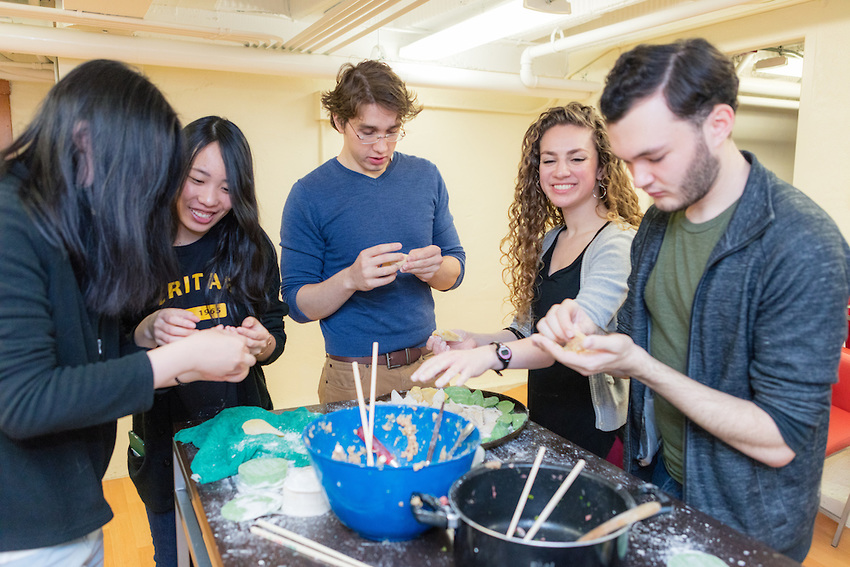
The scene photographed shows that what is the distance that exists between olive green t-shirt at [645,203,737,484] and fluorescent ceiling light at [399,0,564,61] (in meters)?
2.30

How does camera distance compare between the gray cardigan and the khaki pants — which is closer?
the gray cardigan

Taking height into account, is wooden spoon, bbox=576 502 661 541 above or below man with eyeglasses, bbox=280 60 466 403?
below

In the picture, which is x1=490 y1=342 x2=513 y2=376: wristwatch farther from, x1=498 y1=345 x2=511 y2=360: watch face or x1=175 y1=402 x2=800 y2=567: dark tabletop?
x1=175 y1=402 x2=800 y2=567: dark tabletop

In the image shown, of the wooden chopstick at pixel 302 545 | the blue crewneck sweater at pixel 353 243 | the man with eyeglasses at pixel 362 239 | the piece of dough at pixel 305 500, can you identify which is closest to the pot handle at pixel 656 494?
the wooden chopstick at pixel 302 545

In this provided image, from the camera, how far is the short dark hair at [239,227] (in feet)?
5.92

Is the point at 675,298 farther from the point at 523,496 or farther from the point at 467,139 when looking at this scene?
the point at 467,139

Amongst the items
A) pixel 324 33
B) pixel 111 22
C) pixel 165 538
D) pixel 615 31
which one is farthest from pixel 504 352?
pixel 615 31

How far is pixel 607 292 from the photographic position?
1.72m

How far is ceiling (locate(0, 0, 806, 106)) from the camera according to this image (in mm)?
3000

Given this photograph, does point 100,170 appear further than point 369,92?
No

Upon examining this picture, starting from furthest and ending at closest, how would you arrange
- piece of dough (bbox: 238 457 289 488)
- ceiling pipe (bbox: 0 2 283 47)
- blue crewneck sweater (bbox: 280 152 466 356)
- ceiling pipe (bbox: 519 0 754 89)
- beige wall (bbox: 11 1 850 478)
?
beige wall (bbox: 11 1 850 478), ceiling pipe (bbox: 519 0 754 89), ceiling pipe (bbox: 0 2 283 47), blue crewneck sweater (bbox: 280 152 466 356), piece of dough (bbox: 238 457 289 488)

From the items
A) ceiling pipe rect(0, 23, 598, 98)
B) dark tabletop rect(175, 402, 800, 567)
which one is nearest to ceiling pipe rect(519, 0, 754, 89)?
ceiling pipe rect(0, 23, 598, 98)

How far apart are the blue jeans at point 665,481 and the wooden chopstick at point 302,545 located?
2.67ft

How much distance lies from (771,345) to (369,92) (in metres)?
1.56
